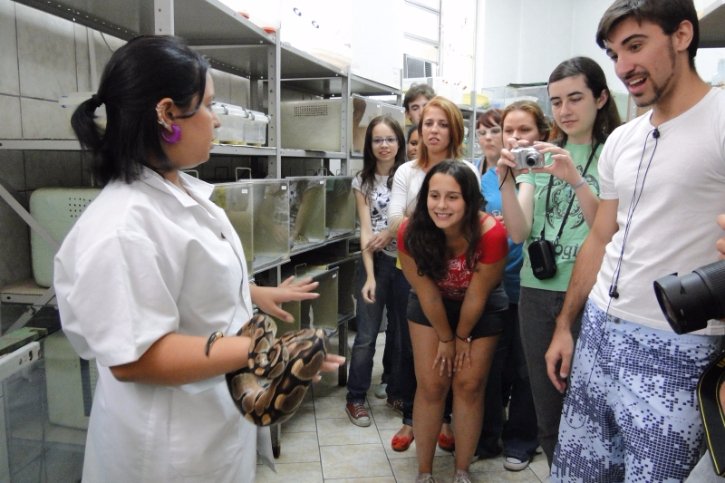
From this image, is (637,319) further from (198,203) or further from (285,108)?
(285,108)

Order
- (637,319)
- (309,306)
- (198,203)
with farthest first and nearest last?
(309,306) < (637,319) < (198,203)

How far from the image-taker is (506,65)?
704 centimetres

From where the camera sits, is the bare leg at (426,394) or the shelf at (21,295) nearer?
the shelf at (21,295)

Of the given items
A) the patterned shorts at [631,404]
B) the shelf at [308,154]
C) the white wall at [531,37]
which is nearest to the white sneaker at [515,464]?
the patterned shorts at [631,404]

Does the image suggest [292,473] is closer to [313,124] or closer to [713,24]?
[313,124]

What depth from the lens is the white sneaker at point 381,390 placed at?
2.95 metres

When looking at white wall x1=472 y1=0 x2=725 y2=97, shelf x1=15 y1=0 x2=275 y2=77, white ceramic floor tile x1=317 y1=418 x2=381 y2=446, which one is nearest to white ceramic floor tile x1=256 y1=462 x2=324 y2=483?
white ceramic floor tile x1=317 y1=418 x2=381 y2=446

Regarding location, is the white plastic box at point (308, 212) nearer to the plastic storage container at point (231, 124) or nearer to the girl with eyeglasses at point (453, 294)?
the plastic storage container at point (231, 124)

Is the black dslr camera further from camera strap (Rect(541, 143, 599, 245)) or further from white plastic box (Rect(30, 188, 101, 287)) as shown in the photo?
white plastic box (Rect(30, 188, 101, 287))

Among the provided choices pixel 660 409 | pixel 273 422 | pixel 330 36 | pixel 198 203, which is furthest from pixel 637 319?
pixel 330 36

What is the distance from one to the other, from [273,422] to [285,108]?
7.94ft

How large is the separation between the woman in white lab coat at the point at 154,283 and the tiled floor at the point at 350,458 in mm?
1295

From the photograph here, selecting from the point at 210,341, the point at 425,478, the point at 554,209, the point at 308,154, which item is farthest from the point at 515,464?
the point at 210,341

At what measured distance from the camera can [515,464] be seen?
223 cm
